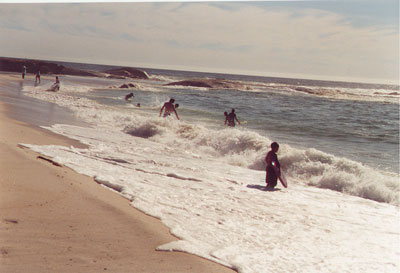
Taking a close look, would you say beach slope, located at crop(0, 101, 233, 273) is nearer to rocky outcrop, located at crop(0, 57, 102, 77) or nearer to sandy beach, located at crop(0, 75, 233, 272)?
sandy beach, located at crop(0, 75, 233, 272)

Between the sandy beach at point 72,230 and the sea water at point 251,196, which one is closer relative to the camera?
the sandy beach at point 72,230

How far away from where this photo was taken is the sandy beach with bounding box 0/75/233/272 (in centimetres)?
289

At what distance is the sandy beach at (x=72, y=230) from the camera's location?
9.49 ft

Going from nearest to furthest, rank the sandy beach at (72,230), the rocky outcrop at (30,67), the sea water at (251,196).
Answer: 1. the sandy beach at (72,230)
2. the sea water at (251,196)
3. the rocky outcrop at (30,67)

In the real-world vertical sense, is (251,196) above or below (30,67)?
below

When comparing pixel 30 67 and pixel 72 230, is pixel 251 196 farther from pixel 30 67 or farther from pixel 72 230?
pixel 30 67

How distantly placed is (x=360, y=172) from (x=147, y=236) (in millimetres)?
5462

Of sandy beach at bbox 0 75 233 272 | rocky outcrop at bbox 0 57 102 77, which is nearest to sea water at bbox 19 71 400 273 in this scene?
sandy beach at bbox 0 75 233 272

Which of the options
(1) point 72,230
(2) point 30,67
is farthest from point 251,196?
(2) point 30,67

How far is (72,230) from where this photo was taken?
3.37m

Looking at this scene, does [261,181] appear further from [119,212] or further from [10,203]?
[10,203]

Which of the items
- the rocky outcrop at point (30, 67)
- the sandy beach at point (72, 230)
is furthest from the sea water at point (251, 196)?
the rocky outcrop at point (30, 67)

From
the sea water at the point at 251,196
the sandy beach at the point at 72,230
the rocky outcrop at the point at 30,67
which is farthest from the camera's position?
the rocky outcrop at the point at 30,67

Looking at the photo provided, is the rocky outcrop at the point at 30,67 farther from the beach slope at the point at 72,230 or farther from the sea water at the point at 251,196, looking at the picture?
the beach slope at the point at 72,230
